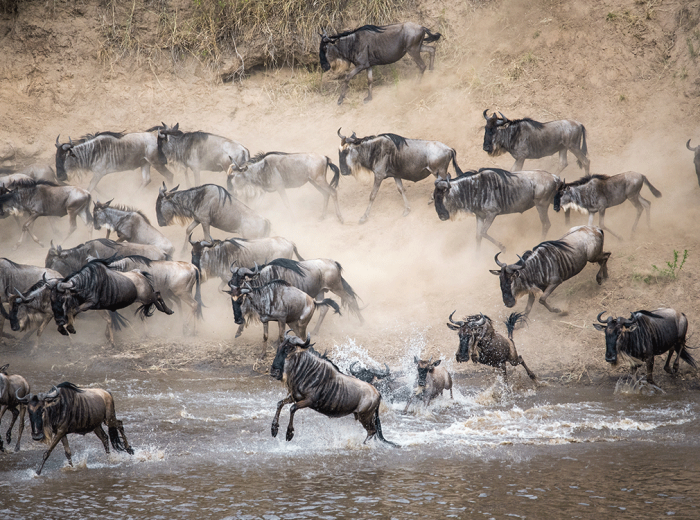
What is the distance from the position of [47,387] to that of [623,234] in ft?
28.1

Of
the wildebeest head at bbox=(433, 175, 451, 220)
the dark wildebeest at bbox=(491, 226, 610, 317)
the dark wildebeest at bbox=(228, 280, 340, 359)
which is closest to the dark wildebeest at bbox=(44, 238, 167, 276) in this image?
the dark wildebeest at bbox=(228, 280, 340, 359)

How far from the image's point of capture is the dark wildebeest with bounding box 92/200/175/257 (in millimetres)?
11875

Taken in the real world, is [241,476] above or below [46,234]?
below

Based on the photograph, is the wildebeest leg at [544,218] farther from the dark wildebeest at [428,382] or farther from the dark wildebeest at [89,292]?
the dark wildebeest at [89,292]

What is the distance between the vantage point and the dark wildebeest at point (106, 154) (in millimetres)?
13641

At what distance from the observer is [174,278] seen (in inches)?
415

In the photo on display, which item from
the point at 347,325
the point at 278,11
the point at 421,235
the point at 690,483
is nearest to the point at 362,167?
the point at 421,235

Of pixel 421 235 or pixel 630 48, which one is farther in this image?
pixel 630 48

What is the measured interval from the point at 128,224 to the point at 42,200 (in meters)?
1.78

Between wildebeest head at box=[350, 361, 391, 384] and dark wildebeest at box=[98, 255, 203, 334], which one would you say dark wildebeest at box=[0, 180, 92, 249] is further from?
wildebeest head at box=[350, 361, 391, 384]

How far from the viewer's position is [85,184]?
14570mm

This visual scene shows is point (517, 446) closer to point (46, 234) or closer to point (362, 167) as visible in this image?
point (362, 167)

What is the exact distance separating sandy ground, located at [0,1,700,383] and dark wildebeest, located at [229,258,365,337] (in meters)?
0.39

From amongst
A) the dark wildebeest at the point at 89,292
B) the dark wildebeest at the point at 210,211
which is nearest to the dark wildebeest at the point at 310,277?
the dark wildebeest at the point at 89,292
